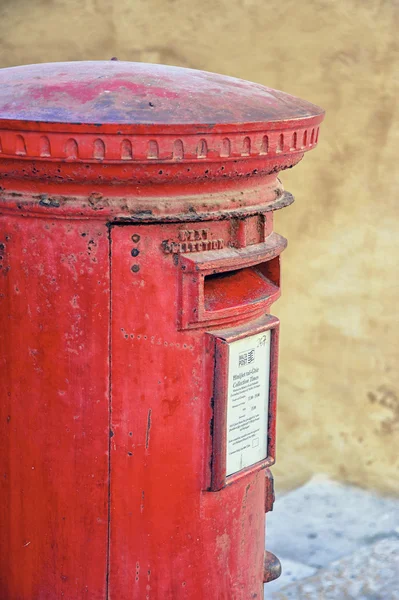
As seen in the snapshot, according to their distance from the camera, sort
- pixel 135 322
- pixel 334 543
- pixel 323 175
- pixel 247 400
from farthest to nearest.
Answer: pixel 323 175, pixel 334 543, pixel 247 400, pixel 135 322

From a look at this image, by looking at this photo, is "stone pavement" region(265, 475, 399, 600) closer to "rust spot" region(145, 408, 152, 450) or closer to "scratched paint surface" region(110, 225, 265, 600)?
"scratched paint surface" region(110, 225, 265, 600)

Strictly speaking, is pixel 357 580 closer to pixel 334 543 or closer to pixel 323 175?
pixel 334 543

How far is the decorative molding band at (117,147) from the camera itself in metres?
1.74

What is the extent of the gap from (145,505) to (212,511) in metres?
0.18

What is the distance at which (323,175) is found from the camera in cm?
421

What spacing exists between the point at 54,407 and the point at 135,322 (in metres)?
0.28

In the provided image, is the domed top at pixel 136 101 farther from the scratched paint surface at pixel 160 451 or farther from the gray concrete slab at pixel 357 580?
the gray concrete slab at pixel 357 580

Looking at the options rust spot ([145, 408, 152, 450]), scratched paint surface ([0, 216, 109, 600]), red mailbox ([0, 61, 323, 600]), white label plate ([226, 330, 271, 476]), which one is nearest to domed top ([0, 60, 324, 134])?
red mailbox ([0, 61, 323, 600])

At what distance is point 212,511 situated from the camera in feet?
7.00

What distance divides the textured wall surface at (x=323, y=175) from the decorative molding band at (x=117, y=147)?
2427 millimetres

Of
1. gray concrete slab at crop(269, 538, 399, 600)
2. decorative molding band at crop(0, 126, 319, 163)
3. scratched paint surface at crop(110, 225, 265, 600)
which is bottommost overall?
gray concrete slab at crop(269, 538, 399, 600)

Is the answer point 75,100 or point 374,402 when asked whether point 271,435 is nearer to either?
point 75,100

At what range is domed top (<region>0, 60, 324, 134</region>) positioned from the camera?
175cm

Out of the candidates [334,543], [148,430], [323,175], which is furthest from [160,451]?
[323,175]
